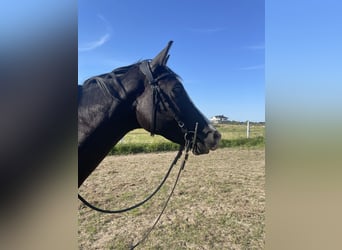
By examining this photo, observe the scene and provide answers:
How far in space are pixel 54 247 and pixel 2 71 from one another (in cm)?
65

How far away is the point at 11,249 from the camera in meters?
0.81

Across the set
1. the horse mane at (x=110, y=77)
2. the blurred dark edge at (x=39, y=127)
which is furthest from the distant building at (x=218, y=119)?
the blurred dark edge at (x=39, y=127)

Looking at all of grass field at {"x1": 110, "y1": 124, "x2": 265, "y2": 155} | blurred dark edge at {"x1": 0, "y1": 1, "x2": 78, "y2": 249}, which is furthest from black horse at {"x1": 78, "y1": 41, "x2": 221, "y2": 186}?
blurred dark edge at {"x1": 0, "y1": 1, "x2": 78, "y2": 249}

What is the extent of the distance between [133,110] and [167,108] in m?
0.19

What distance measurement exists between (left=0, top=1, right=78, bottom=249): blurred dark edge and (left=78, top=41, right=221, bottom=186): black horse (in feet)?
1.18

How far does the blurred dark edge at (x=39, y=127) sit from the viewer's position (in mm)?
767

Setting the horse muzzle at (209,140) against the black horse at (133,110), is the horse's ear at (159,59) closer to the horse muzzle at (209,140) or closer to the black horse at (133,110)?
the black horse at (133,110)

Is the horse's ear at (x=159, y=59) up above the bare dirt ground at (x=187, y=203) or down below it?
above

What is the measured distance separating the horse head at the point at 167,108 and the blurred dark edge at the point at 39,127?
1.62 ft

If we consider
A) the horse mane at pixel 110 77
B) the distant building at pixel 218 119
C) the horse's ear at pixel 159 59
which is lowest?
the distant building at pixel 218 119

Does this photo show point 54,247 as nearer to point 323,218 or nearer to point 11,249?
point 11,249

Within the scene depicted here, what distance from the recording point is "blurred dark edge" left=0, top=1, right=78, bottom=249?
767 millimetres

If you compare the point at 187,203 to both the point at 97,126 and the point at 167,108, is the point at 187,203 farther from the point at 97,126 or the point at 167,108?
the point at 97,126

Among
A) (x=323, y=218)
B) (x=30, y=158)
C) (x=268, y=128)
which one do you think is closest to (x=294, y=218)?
(x=323, y=218)
